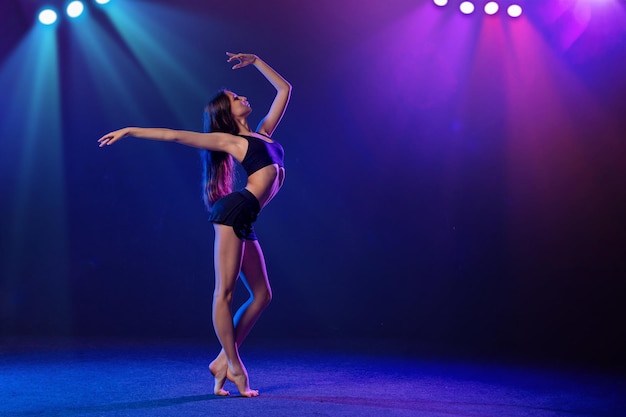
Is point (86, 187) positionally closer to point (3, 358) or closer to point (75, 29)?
point (75, 29)

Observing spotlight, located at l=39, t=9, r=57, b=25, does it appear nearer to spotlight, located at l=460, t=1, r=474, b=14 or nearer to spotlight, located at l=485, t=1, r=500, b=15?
spotlight, located at l=460, t=1, r=474, b=14

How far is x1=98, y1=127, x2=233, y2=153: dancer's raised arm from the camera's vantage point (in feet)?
10.7

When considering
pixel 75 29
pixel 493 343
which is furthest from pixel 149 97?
pixel 493 343

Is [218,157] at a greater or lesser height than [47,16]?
lesser

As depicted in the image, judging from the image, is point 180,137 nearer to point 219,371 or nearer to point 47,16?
point 219,371

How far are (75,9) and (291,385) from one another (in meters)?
3.93

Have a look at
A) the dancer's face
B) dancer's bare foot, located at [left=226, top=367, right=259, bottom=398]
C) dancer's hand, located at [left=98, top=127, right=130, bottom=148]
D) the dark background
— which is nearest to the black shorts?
the dancer's face

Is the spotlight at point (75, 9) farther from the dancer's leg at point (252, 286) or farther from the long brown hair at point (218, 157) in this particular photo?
the dancer's leg at point (252, 286)

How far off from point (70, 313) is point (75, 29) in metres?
2.51

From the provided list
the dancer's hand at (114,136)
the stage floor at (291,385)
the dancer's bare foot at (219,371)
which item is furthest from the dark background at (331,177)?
the dancer's hand at (114,136)

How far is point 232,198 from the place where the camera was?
11.6 ft

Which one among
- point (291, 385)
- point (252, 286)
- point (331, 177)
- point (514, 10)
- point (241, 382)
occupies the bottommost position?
point (241, 382)

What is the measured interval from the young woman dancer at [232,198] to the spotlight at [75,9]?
9.52 feet

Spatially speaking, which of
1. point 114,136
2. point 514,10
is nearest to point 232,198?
point 114,136
